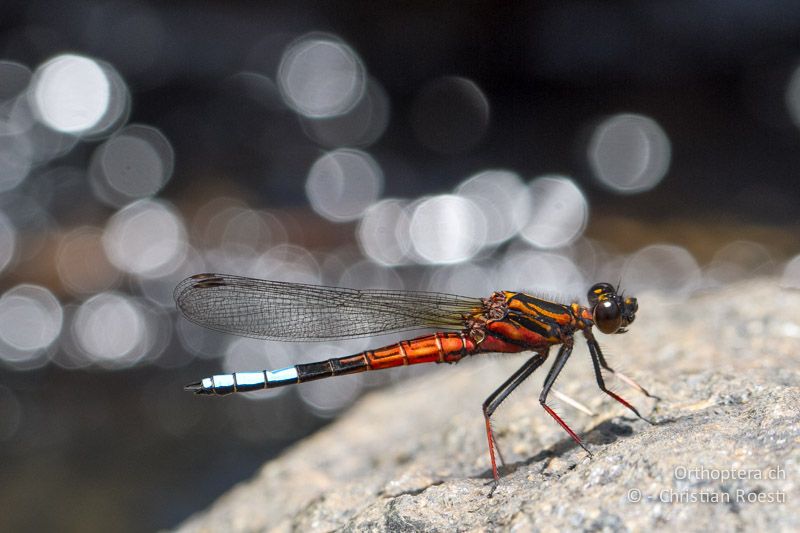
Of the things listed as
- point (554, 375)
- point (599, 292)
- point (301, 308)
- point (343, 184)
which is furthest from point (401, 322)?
point (343, 184)

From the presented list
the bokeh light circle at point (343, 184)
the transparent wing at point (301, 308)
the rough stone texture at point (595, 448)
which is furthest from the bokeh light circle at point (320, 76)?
the transparent wing at point (301, 308)

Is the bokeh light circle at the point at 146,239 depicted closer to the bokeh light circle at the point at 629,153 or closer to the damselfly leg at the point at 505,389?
the bokeh light circle at the point at 629,153

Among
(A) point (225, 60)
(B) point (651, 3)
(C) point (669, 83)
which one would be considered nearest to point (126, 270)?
(A) point (225, 60)

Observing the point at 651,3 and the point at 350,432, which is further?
the point at 651,3

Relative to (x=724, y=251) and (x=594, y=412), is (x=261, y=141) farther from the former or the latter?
(x=594, y=412)

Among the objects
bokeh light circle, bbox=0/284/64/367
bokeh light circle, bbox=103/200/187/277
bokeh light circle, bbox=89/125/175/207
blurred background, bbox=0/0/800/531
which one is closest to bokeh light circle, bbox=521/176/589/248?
blurred background, bbox=0/0/800/531
